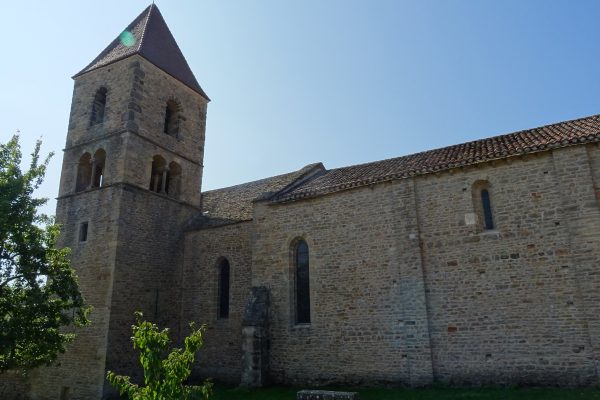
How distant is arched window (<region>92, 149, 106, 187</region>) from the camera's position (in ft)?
65.3

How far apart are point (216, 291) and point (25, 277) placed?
7.15m

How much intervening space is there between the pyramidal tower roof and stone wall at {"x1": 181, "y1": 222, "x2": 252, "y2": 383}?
836 centimetres

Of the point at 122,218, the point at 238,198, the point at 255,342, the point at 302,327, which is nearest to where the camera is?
the point at 255,342

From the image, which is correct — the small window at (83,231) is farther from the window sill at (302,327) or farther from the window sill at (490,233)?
the window sill at (490,233)

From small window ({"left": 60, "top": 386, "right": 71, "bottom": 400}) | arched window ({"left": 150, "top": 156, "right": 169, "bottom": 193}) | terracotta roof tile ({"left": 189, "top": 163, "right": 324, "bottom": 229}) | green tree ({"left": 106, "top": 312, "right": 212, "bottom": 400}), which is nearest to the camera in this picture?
green tree ({"left": 106, "top": 312, "right": 212, "bottom": 400})

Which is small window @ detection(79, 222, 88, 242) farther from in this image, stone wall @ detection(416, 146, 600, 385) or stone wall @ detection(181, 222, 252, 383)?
stone wall @ detection(416, 146, 600, 385)

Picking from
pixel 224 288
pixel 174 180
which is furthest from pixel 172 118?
pixel 224 288

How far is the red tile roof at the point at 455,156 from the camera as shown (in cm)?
1284

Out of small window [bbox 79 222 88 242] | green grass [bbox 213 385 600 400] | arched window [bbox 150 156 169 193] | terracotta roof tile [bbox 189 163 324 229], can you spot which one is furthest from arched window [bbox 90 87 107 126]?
green grass [bbox 213 385 600 400]

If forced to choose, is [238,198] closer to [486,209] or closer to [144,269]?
[144,269]

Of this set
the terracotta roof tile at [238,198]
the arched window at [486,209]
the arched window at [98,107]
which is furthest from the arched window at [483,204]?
the arched window at [98,107]

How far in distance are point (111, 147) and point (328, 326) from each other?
11.9 metres

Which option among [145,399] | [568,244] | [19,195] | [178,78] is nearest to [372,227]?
[568,244]

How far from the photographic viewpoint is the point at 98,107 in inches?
846
